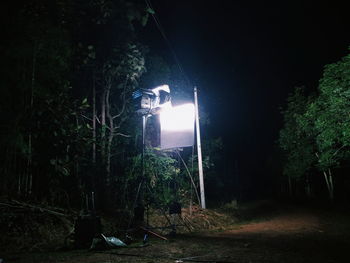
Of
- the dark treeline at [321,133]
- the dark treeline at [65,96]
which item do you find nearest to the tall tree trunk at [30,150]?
the dark treeline at [65,96]

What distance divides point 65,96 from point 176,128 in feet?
12.0

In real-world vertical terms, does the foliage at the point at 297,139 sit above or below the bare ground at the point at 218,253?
above

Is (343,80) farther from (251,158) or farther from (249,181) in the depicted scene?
(249,181)

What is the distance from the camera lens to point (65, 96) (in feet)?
28.8

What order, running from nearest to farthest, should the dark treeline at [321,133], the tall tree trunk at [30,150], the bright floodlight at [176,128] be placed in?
the tall tree trunk at [30,150] < the bright floodlight at [176,128] < the dark treeline at [321,133]

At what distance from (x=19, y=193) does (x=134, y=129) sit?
217 inches

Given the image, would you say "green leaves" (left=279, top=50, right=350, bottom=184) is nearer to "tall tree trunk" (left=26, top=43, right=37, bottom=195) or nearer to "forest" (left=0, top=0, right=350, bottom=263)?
"forest" (left=0, top=0, right=350, bottom=263)

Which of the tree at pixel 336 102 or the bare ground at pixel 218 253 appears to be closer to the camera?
the bare ground at pixel 218 253

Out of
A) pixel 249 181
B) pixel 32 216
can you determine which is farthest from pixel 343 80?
pixel 249 181

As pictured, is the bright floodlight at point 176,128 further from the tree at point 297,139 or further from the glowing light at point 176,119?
the tree at point 297,139

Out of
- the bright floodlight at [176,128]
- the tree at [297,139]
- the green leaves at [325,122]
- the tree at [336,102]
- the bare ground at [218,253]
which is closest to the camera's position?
the bare ground at [218,253]

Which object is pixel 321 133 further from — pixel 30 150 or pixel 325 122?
pixel 30 150

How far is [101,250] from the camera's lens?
5520 millimetres

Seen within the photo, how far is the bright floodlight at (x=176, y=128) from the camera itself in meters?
8.83
